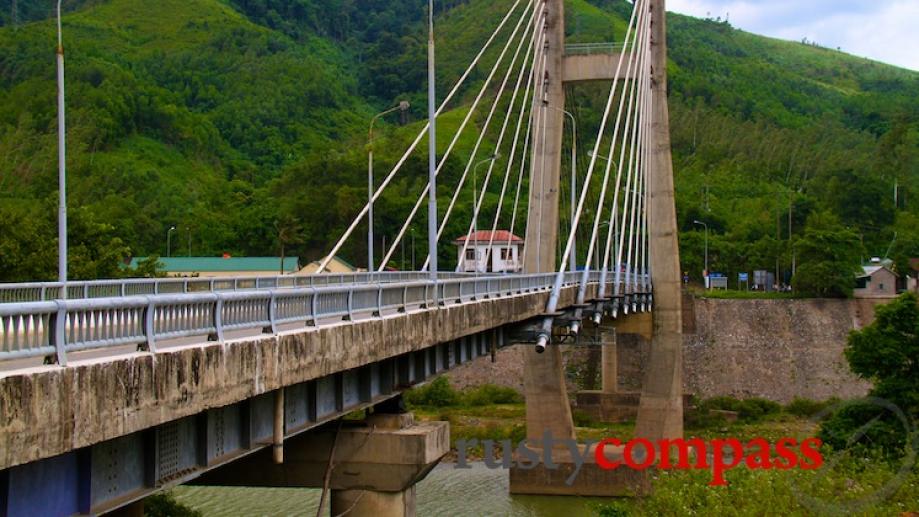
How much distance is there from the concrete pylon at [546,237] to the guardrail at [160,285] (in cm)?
477

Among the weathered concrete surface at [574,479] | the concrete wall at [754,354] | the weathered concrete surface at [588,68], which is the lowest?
the weathered concrete surface at [574,479]

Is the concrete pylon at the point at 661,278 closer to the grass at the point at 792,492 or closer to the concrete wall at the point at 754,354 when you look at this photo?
the grass at the point at 792,492

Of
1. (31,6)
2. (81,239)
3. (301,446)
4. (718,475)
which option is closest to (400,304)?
(301,446)

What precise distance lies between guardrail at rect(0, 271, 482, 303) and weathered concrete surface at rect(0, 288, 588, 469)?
4993 mm

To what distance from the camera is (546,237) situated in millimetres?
39938

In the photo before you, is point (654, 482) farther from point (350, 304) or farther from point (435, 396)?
point (435, 396)

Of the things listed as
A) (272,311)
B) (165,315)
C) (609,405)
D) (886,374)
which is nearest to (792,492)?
(886,374)

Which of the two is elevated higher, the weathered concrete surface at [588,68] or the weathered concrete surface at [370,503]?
the weathered concrete surface at [588,68]

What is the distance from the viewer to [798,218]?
307 ft

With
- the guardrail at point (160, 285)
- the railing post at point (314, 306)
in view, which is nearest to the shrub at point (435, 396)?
the guardrail at point (160, 285)

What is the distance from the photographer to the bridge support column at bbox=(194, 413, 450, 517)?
17938mm

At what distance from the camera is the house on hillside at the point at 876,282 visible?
73250 millimetres

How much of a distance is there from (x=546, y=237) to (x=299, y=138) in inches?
3813

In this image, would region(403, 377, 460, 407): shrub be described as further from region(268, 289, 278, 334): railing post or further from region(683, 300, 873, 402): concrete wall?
region(268, 289, 278, 334): railing post
